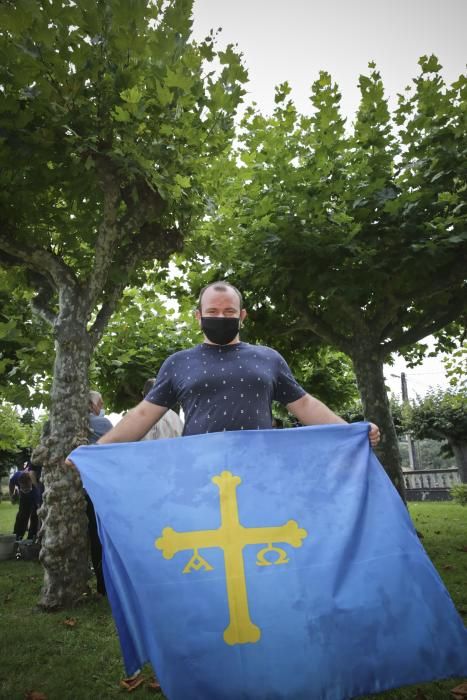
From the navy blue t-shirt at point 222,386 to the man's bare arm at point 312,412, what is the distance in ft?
0.58

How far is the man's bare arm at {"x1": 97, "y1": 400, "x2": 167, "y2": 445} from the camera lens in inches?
126

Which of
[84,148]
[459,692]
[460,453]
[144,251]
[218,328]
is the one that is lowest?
[459,692]

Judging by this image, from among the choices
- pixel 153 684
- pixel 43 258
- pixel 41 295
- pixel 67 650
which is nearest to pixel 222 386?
pixel 153 684

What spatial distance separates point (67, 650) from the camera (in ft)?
13.5

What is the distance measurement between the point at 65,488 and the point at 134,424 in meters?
2.92

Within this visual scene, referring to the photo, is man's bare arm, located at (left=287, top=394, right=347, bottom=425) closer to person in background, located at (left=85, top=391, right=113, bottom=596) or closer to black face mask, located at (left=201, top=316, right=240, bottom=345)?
black face mask, located at (left=201, top=316, right=240, bottom=345)

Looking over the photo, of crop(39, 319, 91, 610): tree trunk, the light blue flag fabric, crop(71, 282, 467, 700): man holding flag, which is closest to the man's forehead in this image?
crop(71, 282, 467, 700): man holding flag

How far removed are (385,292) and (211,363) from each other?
20.1ft

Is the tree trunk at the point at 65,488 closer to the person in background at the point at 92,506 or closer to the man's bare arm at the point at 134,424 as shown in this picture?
the person in background at the point at 92,506

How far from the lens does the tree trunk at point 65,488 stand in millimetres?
5445

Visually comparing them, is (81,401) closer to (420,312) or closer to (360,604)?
(360,604)

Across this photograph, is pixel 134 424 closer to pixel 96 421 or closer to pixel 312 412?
pixel 312 412

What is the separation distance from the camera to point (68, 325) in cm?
606

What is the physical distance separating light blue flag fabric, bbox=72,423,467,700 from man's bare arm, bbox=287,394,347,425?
0.28 meters
